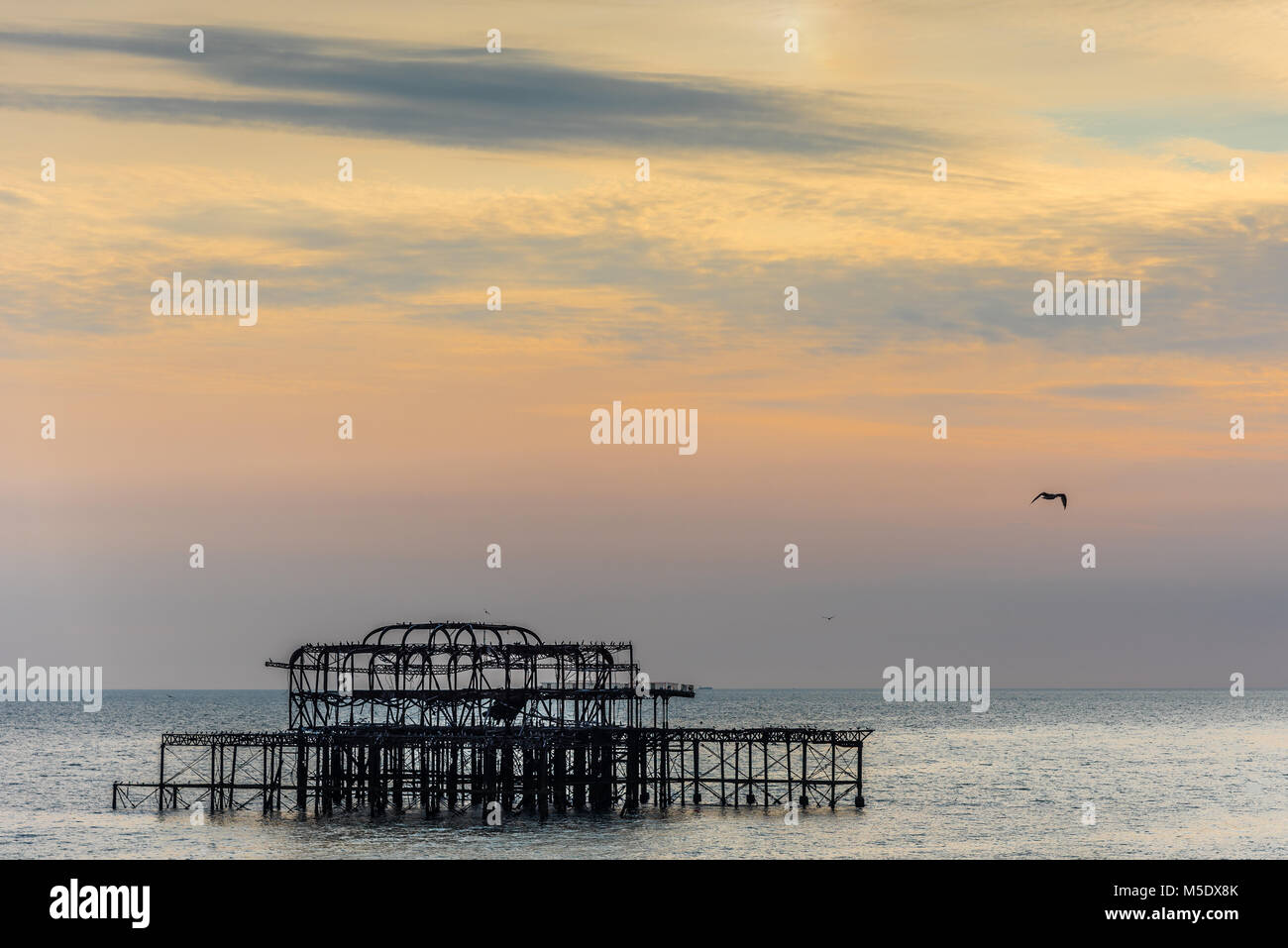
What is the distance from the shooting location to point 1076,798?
10262 centimetres

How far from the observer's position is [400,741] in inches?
3031

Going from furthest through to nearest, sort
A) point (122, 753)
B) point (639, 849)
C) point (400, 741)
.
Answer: point (122, 753) → point (400, 741) → point (639, 849)

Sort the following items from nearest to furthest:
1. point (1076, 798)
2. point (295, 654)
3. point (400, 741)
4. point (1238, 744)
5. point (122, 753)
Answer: point (400, 741), point (295, 654), point (1076, 798), point (122, 753), point (1238, 744)

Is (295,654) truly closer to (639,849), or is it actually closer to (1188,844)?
(639,849)

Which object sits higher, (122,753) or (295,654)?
(295,654)
